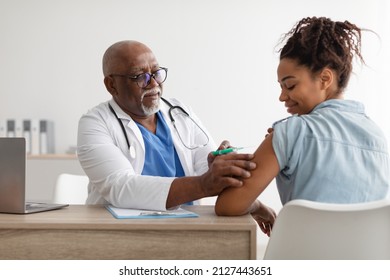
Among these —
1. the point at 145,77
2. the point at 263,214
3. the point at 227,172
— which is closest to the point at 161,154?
the point at 145,77

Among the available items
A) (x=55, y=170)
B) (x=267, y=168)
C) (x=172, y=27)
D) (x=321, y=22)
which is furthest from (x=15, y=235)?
(x=172, y=27)

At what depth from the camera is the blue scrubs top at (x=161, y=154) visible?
2451 millimetres

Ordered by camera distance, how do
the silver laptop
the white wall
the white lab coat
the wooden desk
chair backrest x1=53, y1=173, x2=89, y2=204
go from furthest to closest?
1. the white wall
2. chair backrest x1=53, y1=173, x2=89, y2=204
3. the white lab coat
4. the silver laptop
5. the wooden desk

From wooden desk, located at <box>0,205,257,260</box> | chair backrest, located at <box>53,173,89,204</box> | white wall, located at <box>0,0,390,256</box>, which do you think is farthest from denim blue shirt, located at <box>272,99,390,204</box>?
white wall, located at <box>0,0,390,256</box>

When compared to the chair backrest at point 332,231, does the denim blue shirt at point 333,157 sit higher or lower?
higher

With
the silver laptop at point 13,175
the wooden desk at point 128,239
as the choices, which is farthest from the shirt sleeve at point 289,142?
the silver laptop at point 13,175

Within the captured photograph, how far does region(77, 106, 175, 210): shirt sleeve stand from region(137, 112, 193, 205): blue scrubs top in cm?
16

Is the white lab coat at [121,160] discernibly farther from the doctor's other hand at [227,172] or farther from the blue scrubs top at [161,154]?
the doctor's other hand at [227,172]

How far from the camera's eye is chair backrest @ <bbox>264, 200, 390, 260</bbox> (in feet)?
4.66

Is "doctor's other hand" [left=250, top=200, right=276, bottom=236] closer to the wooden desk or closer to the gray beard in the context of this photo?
the wooden desk

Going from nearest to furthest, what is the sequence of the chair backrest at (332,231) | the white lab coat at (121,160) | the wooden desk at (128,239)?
the chair backrest at (332,231) < the wooden desk at (128,239) < the white lab coat at (121,160)

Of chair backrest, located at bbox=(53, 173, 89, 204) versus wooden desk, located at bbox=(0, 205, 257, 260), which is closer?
wooden desk, located at bbox=(0, 205, 257, 260)

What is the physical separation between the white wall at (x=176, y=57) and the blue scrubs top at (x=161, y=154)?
9.20 feet

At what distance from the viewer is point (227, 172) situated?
5.75ft
